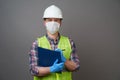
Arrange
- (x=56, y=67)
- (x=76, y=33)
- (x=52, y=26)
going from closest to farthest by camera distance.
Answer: (x=56, y=67), (x=52, y=26), (x=76, y=33)

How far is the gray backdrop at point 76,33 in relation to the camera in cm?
245

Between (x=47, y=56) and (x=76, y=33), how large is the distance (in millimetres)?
1147

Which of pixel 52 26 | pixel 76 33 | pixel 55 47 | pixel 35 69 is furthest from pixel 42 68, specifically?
pixel 76 33

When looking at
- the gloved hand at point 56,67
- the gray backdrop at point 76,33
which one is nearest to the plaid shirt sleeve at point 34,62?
the gloved hand at point 56,67

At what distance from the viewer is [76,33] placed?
2.62 metres

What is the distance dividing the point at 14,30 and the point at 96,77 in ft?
4.16

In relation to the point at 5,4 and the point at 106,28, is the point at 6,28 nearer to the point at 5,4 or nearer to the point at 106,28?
the point at 5,4

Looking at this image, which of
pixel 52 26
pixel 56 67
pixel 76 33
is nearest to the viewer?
pixel 56 67

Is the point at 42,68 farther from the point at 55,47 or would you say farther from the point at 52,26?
the point at 52,26

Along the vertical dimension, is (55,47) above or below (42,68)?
above

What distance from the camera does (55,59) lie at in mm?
1559

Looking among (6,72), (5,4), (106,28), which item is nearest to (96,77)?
(106,28)

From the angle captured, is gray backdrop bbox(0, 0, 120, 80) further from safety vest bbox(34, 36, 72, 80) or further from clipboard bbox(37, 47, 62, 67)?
clipboard bbox(37, 47, 62, 67)

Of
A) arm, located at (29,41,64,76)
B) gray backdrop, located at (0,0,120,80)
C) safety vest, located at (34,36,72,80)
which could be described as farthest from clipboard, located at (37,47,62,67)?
gray backdrop, located at (0,0,120,80)
